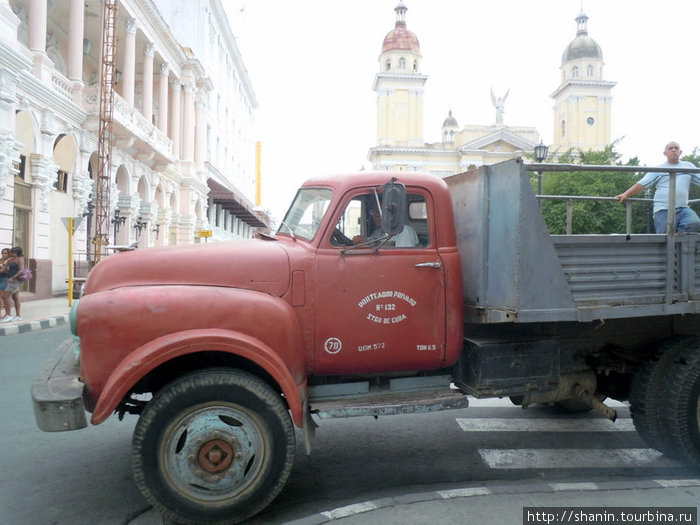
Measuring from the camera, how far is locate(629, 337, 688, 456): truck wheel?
14.2ft

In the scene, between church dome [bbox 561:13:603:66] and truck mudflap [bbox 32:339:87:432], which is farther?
church dome [bbox 561:13:603:66]

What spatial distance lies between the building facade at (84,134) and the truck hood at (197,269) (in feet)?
45.5

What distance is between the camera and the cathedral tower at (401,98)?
8000cm

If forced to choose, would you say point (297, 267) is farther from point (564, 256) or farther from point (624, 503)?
point (624, 503)

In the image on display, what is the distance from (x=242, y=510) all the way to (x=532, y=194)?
2.72 metres

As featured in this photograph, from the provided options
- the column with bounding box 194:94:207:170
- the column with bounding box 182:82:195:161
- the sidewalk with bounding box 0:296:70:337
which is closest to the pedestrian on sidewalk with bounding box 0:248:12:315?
the sidewalk with bounding box 0:296:70:337

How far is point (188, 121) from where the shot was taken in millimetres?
36156

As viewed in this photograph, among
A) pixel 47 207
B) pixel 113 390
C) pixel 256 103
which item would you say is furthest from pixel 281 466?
pixel 256 103

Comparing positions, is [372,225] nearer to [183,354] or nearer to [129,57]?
[183,354]

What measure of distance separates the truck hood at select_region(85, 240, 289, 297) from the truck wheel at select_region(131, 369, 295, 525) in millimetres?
605

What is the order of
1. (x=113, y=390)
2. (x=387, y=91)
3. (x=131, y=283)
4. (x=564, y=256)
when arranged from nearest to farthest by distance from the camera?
(x=113, y=390) → (x=131, y=283) → (x=564, y=256) → (x=387, y=91)

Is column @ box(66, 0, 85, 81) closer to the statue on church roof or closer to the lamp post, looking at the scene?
the lamp post

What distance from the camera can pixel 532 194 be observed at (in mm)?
3785

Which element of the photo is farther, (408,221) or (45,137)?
(45,137)
